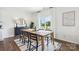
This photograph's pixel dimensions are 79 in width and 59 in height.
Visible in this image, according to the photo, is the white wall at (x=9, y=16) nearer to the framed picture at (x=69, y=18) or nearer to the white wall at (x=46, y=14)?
the white wall at (x=46, y=14)

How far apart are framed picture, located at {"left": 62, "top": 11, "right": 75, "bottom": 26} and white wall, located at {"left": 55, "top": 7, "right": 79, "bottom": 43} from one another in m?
0.04

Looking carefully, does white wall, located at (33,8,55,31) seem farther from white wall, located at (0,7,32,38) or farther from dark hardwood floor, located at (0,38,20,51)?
dark hardwood floor, located at (0,38,20,51)

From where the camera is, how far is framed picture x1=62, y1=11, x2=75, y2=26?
143 cm

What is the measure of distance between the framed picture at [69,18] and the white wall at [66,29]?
42mm

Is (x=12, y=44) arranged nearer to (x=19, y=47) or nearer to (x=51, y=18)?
(x=19, y=47)

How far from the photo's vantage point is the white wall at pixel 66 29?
56.5 inches

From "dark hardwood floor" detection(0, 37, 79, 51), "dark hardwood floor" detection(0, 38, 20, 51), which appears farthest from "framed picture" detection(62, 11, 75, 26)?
"dark hardwood floor" detection(0, 38, 20, 51)

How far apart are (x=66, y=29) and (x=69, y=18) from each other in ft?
0.54

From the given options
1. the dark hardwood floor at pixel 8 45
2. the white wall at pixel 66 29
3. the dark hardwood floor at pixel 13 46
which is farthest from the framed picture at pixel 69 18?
the dark hardwood floor at pixel 8 45

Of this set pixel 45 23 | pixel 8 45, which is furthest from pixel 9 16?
pixel 45 23

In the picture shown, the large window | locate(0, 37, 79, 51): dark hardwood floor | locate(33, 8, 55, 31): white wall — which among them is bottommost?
locate(0, 37, 79, 51): dark hardwood floor

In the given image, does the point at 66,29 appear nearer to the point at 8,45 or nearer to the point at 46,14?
the point at 46,14
